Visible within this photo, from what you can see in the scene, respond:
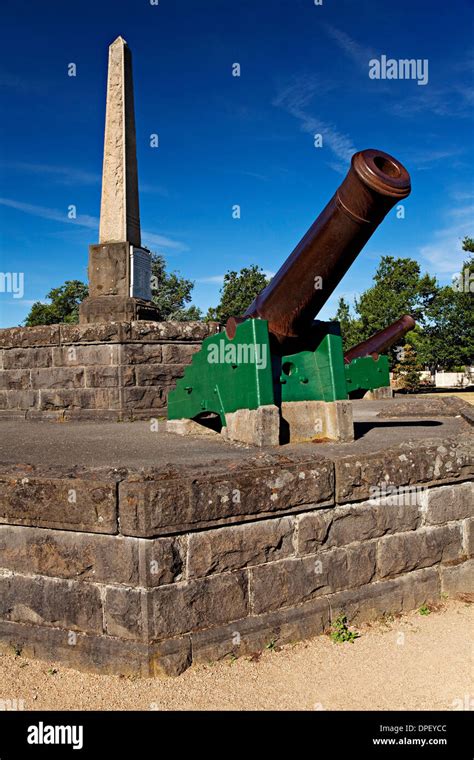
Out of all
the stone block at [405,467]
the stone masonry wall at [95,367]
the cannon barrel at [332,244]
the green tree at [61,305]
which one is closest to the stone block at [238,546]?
the stone block at [405,467]

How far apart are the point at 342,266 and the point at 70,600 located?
3.04 meters

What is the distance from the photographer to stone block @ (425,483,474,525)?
416 centimetres

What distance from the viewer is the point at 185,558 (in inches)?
125

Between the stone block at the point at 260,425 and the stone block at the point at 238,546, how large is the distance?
53.2 inches

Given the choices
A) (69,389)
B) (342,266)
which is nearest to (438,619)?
(342,266)

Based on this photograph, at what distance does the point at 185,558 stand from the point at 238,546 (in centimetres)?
32

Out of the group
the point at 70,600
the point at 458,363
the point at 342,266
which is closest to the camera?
the point at 70,600

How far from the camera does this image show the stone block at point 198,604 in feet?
10.1

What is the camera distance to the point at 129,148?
8.96 metres

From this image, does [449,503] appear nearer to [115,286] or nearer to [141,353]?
[141,353]

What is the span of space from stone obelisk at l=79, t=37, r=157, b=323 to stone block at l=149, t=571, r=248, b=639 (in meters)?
6.03

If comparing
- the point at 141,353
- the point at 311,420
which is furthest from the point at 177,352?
the point at 311,420

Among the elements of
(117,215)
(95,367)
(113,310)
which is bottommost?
(95,367)

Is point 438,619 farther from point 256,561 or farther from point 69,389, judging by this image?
point 69,389
